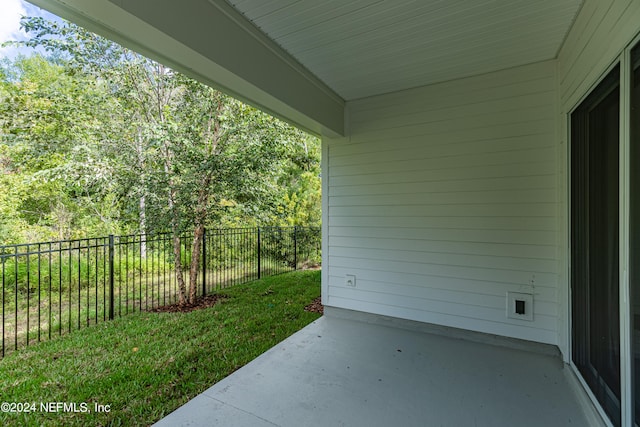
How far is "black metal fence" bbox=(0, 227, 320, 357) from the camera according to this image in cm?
325

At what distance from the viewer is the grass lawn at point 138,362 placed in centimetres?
185

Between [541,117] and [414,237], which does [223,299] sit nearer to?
[414,237]

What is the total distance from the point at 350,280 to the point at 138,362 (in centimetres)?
226

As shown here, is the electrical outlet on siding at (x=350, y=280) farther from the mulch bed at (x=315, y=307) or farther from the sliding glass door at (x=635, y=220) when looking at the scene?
the sliding glass door at (x=635, y=220)

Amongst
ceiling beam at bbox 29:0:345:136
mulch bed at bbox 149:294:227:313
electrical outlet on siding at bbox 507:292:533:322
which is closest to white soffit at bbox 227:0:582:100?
ceiling beam at bbox 29:0:345:136

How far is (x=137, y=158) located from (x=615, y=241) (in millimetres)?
4964

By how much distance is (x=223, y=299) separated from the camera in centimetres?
441

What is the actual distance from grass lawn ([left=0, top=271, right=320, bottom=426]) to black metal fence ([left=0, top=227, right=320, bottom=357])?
47 cm

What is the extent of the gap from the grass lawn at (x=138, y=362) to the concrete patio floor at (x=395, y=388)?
0.26m

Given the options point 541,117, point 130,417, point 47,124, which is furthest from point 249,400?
point 47,124

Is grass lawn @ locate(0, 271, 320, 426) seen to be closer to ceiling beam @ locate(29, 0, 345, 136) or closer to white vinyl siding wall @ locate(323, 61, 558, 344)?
white vinyl siding wall @ locate(323, 61, 558, 344)

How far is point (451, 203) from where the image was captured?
289 cm

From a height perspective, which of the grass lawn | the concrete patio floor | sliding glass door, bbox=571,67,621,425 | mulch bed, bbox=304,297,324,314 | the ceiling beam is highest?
the ceiling beam

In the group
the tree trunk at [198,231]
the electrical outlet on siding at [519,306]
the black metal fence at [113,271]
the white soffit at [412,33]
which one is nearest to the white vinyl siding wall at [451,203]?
the electrical outlet on siding at [519,306]
